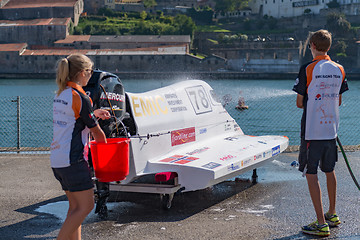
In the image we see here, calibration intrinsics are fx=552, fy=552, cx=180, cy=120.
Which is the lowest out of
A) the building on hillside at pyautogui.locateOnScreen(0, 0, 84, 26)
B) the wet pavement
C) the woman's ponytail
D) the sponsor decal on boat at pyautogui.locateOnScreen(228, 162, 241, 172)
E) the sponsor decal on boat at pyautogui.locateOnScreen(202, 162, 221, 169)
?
the wet pavement

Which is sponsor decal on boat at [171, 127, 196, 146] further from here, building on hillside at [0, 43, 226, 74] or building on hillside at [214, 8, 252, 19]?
building on hillside at [214, 8, 252, 19]

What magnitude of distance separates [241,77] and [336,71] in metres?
79.6

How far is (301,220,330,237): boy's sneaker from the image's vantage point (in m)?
4.60

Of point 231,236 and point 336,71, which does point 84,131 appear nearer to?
point 231,236

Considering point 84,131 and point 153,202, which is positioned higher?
point 84,131

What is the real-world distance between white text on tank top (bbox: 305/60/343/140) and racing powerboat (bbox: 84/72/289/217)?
1.16 meters

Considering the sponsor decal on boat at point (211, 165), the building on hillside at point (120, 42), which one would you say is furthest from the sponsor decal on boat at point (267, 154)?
the building on hillside at point (120, 42)

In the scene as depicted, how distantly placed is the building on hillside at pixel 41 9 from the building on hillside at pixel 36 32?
21.5 feet

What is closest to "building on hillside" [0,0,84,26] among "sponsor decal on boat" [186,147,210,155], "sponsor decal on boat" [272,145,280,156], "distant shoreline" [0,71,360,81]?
"distant shoreline" [0,71,360,81]

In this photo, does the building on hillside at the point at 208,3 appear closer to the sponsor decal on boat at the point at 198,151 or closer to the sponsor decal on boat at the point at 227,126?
the sponsor decal on boat at the point at 227,126

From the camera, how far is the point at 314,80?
464 cm

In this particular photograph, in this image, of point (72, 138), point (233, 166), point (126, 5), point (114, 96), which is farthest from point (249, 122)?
point (126, 5)

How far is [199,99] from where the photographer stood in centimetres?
691

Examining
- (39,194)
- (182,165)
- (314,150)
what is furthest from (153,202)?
(314,150)
